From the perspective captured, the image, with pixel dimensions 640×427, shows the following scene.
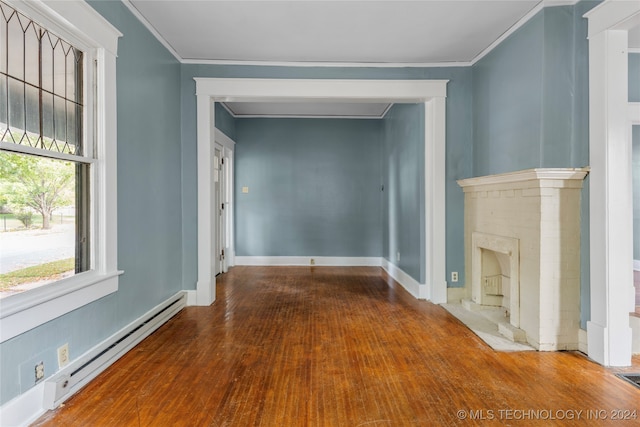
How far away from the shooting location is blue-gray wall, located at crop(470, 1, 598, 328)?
2.75 m

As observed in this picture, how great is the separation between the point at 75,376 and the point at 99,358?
254 millimetres

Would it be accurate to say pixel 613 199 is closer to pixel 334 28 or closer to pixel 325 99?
pixel 334 28

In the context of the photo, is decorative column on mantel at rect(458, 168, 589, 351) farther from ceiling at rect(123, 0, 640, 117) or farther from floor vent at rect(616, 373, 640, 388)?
ceiling at rect(123, 0, 640, 117)

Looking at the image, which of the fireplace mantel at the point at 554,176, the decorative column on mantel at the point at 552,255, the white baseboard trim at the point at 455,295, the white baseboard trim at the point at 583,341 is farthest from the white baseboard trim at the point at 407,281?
the fireplace mantel at the point at 554,176

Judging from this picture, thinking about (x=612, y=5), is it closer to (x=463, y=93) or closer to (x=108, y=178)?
(x=463, y=93)

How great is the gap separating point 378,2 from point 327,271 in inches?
167

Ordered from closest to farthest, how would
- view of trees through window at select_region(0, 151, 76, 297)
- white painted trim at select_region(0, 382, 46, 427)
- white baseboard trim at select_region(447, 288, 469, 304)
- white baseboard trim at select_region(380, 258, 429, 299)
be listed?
white painted trim at select_region(0, 382, 46, 427), view of trees through window at select_region(0, 151, 76, 297), white baseboard trim at select_region(447, 288, 469, 304), white baseboard trim at select_region(380, 258, 429, 299)

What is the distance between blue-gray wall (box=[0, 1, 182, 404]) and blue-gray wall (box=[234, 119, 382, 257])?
2779 mm

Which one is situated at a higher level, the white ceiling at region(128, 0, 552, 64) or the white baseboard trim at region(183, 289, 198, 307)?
the white ceiling at region(128, 0, 552, 64)

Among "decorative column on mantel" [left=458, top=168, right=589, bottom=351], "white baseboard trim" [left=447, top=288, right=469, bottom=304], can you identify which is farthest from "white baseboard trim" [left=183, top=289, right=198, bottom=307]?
"decorative column on mantel" [left=458, top=168, right=589, bottom=351]

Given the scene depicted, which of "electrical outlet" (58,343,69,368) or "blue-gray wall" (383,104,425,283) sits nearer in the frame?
"electrical outlet" (58,343,69,368)

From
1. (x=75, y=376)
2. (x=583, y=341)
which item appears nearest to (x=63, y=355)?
(x=75, y=376)

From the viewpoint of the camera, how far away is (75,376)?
2184 mm

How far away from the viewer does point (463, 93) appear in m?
4.18
